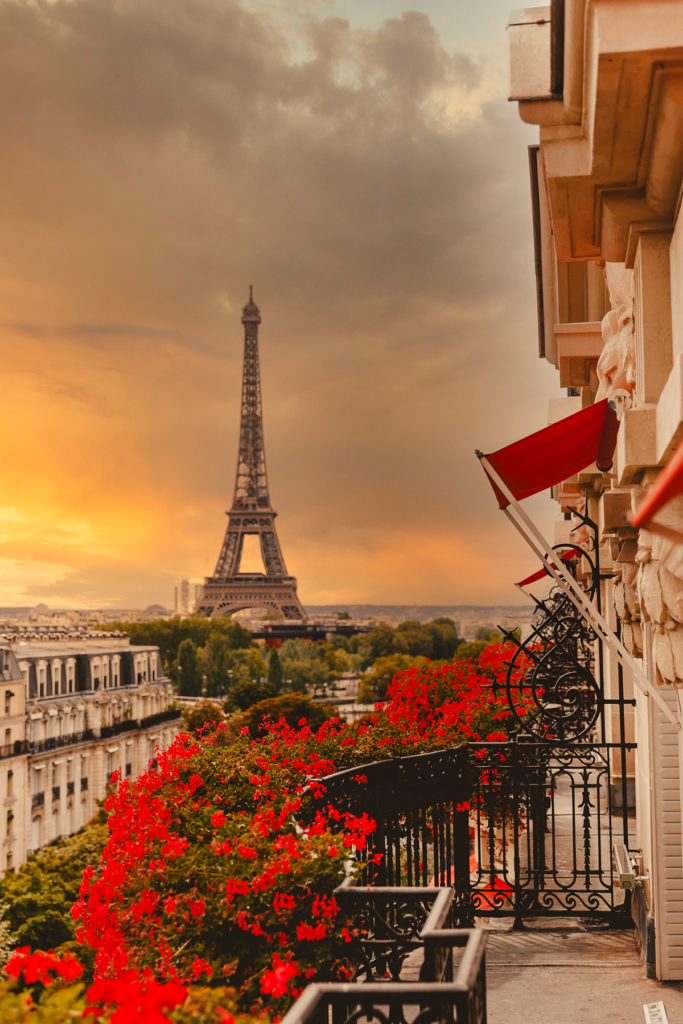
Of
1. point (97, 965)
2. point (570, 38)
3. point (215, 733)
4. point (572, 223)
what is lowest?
point (97, 965)

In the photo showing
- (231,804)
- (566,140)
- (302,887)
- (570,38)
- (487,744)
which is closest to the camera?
(570,38)

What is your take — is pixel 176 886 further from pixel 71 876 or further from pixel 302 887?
pixel 71 876

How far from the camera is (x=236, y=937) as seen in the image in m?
4.61

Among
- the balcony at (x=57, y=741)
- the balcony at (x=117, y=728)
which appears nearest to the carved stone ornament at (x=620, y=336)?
the balcony at (x=57, y=741)

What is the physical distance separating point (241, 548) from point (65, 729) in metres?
51.6

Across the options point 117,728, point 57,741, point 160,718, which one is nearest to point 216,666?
point 160,718

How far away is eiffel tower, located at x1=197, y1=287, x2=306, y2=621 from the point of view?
10012 centimetres

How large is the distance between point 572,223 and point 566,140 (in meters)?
0.63

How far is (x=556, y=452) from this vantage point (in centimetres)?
532

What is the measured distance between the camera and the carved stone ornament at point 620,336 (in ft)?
18.3

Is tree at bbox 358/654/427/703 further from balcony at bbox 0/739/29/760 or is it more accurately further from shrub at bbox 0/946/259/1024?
shrub at bbox 0/946/259/1024

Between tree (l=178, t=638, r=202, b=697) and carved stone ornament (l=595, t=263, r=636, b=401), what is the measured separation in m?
95.2

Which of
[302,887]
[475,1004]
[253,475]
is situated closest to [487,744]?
[302,887]

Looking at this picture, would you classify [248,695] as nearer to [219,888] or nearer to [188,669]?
[188,669]
